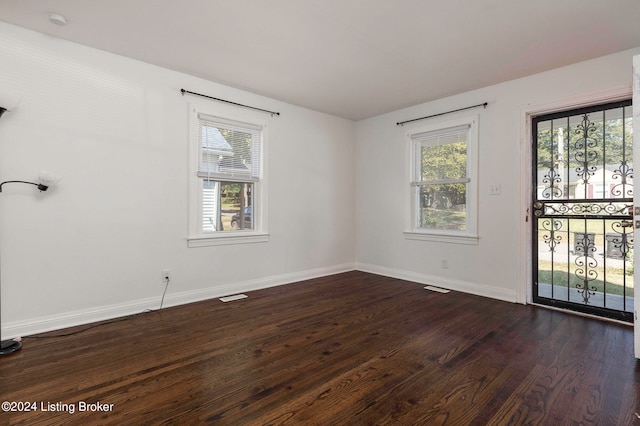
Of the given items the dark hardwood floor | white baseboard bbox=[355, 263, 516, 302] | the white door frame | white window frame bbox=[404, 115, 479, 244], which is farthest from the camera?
white window frame bbox=[404, 115, 479, 244]

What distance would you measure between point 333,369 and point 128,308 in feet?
7.60

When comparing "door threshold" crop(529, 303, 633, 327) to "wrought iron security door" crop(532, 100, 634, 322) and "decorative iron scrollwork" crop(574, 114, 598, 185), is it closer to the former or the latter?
"wrought iron security door" crop(532, 100, 634, 322)

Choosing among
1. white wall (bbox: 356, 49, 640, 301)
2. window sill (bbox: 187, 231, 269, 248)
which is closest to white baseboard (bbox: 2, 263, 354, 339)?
window sill (bbox: 187, 231, 269, 248)

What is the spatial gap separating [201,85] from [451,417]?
3.92m

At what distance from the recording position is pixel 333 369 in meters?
2.19

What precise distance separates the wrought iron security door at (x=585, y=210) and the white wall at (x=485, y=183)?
8.5 inches

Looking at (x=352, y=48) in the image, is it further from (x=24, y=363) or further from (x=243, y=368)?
(x=24, y=363)

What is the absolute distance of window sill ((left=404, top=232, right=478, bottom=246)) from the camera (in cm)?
419

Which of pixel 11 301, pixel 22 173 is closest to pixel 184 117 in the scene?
pixel 22 173

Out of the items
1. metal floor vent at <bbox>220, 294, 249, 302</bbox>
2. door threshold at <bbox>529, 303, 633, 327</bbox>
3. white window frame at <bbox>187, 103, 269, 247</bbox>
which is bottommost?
door threshold at <bbox>529, 303, 633, 327</bbox>

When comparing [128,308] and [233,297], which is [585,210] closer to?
[233,297]

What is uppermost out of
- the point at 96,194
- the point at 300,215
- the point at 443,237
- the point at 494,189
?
the point at 494,189

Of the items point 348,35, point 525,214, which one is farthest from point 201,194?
point 525,214

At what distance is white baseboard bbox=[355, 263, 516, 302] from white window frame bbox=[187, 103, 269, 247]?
194cm
